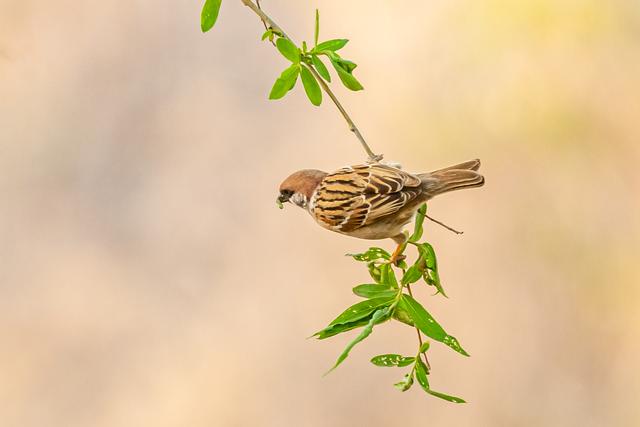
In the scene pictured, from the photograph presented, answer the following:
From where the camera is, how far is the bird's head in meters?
0.89

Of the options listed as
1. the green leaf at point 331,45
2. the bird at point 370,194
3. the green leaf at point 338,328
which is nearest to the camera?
the green leaf at point 338,328

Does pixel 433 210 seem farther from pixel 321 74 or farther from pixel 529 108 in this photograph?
pixel 321 74

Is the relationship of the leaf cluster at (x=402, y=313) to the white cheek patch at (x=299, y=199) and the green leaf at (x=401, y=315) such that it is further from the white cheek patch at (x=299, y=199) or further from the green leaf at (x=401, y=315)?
the white cheek patch at (x=299, y=199)

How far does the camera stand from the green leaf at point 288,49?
0.76 metres

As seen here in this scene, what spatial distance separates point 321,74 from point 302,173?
16 centimetres

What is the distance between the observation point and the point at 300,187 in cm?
90

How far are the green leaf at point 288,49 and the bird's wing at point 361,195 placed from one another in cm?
18

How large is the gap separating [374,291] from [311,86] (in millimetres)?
230

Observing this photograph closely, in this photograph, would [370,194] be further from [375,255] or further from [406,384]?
[406,384]

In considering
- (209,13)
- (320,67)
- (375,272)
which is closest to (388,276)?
(375,272)

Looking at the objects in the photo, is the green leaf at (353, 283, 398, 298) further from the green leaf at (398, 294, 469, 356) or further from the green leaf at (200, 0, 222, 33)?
the green leaf at (200, 0, 222, 33)

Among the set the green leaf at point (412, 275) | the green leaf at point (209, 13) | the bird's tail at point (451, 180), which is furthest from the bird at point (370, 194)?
the green leaf at point (209, 13)

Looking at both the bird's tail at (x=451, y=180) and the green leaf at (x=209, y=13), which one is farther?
the bird's tail at (x=451, y=180)

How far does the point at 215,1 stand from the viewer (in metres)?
0.79
